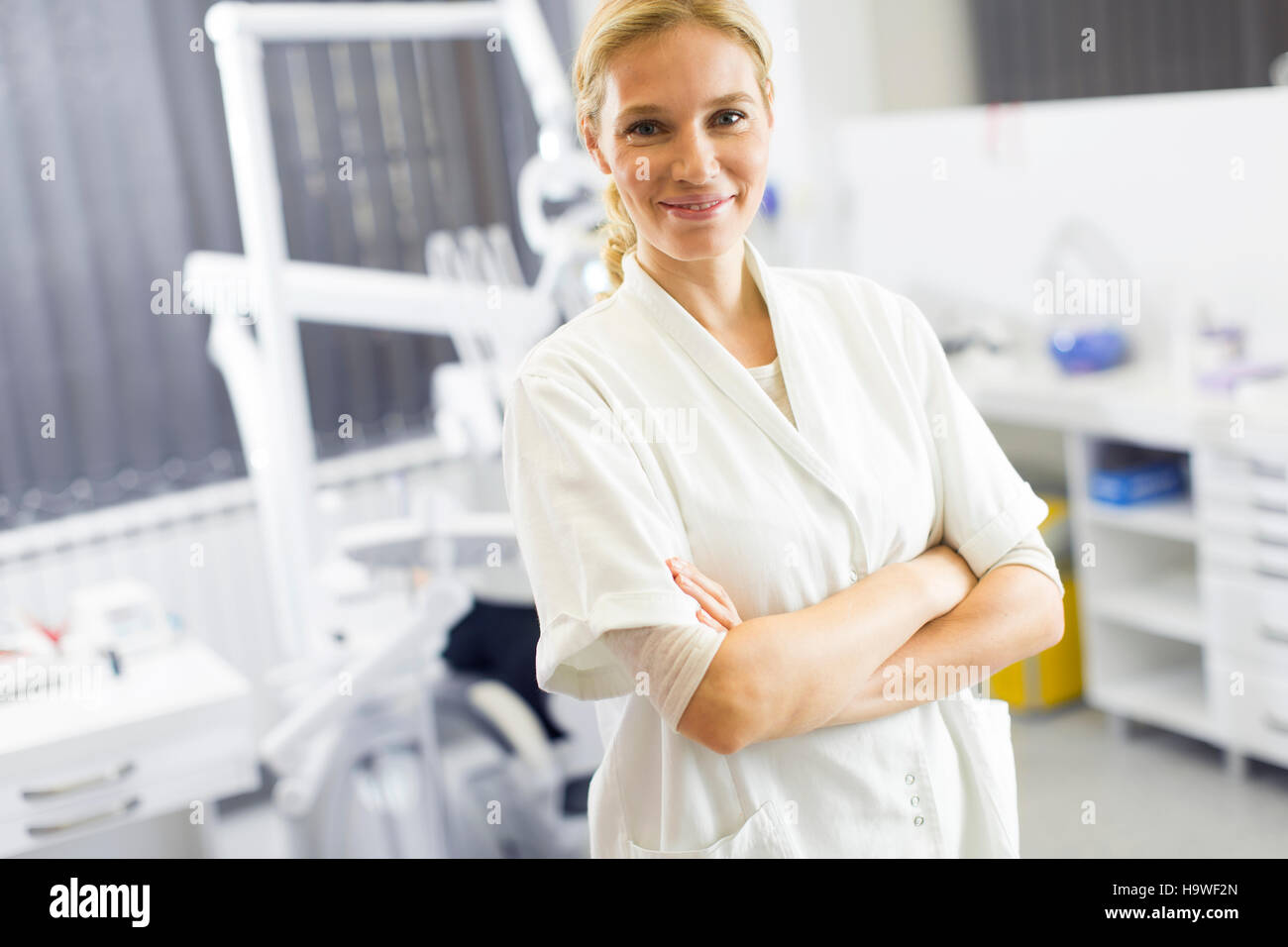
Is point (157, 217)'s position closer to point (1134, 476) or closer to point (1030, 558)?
point (1134, 476)

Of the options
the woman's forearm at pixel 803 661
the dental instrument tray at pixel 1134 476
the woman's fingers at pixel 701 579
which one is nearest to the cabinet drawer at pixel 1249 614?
the dental instrument tray at pixel 1134 476

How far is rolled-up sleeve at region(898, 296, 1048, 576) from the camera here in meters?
1.17

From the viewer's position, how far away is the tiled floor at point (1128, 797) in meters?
2.71

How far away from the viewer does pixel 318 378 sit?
3635 millimetres

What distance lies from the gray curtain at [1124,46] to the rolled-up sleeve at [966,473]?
271 centimetres

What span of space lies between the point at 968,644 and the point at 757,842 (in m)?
0.24

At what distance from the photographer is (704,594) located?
103cm

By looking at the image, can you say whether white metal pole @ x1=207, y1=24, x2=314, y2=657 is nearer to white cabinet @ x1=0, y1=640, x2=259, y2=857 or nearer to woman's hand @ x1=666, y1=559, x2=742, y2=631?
white cabinet @ x1=0, y1=640, x2=259, y2=857

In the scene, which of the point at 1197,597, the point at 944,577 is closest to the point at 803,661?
the point at 944,577

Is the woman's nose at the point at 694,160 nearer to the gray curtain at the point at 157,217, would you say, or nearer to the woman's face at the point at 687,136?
the woman's face at the point at 687,136

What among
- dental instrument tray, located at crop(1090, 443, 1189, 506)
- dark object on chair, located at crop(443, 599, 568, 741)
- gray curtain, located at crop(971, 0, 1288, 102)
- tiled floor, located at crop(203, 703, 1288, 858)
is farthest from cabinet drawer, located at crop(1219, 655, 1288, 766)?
gray curtain, located at crop(971, 0, 1288, 102)

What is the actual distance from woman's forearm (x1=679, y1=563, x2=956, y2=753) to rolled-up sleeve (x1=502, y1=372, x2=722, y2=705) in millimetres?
23

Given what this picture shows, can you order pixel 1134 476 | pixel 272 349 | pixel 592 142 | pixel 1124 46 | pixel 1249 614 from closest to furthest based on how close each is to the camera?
pixel 592 142, pixel 272 349, pixel 1249 614, pixel 1134 476, pixel 1124 46
